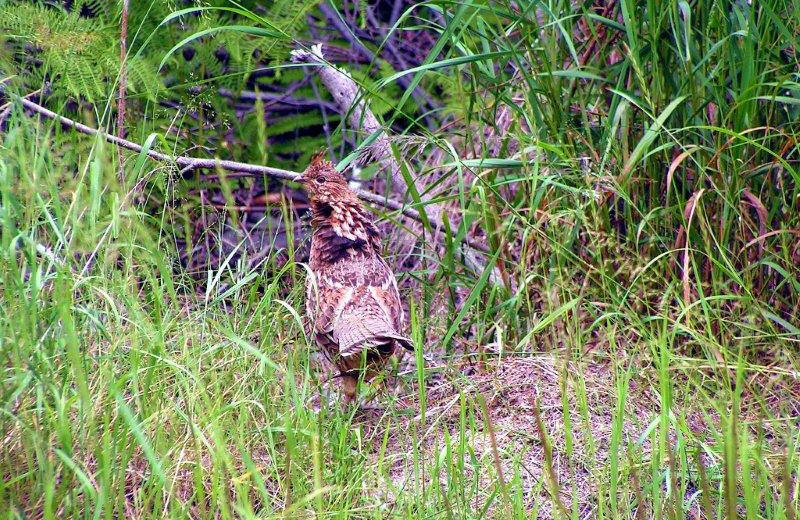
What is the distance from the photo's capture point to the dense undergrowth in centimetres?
304

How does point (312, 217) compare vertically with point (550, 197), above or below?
below

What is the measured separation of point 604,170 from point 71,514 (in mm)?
2377

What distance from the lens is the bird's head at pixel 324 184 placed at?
4.77m

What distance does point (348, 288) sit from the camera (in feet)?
14.8

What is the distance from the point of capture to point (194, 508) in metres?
3.08

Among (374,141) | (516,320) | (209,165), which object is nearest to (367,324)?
(516,320)

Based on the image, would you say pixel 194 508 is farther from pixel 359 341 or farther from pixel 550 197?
pixel 550 197

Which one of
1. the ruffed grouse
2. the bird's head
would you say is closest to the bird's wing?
the ruffed grouse

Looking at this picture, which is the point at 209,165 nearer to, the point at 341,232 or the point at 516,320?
the point at 341,232

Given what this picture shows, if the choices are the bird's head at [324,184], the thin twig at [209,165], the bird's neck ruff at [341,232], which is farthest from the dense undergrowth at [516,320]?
the bird's head at [324,184]

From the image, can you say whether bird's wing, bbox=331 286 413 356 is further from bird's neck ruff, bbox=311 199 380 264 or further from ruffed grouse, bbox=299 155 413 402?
bird's neck ruff, bbox=311 199 380 264

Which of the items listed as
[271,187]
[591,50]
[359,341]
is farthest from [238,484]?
[271,187]

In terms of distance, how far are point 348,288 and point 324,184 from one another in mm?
554

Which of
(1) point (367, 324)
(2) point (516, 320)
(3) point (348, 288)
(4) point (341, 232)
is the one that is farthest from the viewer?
(4) point (341, 232)
